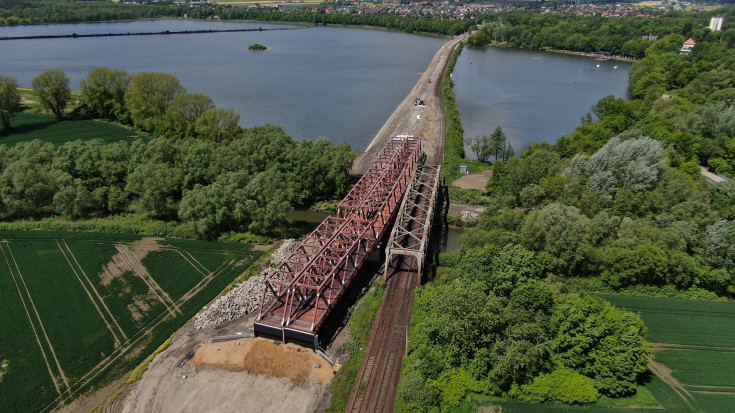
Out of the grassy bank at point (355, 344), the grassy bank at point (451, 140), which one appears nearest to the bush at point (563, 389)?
the grassy bank at point (355, 344)

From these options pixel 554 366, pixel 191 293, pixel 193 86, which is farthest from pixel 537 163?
pixel 193 86

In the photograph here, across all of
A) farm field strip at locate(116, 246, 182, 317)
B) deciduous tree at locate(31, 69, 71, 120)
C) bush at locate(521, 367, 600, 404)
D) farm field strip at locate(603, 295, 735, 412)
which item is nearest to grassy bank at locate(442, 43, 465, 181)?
farm field strip at locate(603, 295, 735, 412)

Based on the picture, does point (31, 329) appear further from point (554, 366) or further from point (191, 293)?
point (554, 366)

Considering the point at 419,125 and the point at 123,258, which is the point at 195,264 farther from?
the point at 419,125

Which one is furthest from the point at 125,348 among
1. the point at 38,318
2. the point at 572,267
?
the point at 572,267

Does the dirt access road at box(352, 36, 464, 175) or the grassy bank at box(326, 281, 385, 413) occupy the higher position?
the dirt access road at box(352, 36, 464, 175)

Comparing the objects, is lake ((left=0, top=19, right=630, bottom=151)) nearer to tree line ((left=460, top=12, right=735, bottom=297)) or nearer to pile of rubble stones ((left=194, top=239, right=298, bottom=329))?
tree line ((left=460, top=12, right=735, bottom=297))

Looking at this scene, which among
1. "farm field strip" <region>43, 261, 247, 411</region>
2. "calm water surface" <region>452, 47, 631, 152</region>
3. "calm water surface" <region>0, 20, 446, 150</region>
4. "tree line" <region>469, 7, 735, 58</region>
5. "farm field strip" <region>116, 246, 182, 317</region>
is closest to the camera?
"farm field strip" <region>43, 261, 247, 411</region>
